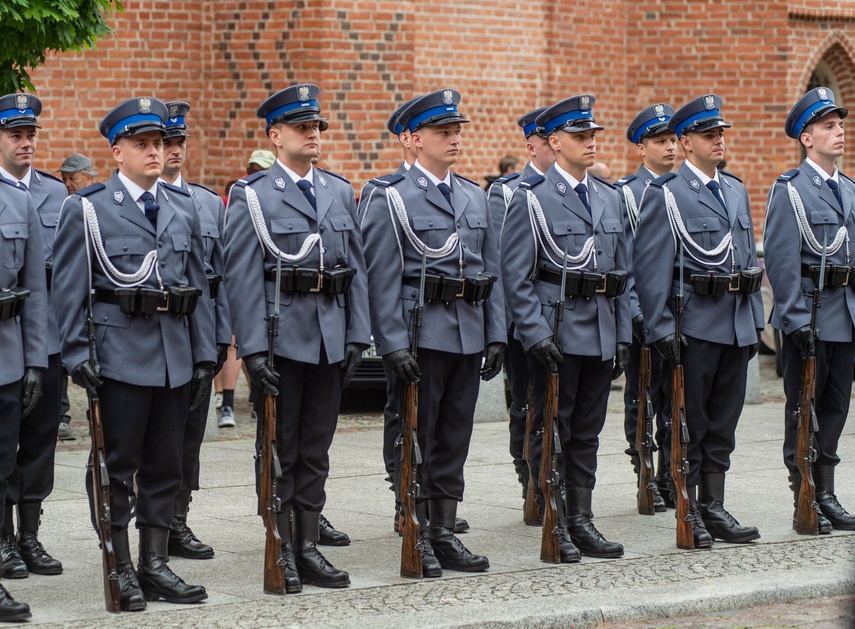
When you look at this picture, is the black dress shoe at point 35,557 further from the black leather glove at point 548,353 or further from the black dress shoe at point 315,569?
the black leather glove at point 548,353

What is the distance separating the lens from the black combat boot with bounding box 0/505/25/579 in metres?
7.16

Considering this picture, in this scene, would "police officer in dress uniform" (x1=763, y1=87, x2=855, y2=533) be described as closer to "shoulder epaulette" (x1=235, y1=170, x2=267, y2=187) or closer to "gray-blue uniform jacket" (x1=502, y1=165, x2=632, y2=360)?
"gray-blue uniform jacket" (x1=502, y1=165, x2=632, y2=360)

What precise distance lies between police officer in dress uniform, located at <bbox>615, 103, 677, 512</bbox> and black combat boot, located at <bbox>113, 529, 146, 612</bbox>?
10.7 ft

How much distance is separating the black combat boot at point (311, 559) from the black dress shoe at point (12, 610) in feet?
4.21

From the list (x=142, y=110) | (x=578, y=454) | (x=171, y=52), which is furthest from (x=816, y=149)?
(x=171, y=52)

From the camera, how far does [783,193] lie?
27.2 feet

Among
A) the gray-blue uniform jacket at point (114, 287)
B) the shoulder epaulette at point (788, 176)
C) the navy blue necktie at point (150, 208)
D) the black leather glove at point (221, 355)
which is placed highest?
the shoulder epaulette at point (788, 176)

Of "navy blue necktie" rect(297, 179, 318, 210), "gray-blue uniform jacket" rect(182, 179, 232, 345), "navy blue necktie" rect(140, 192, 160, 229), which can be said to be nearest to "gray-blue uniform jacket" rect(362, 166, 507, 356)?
"navy blue necktie" rect(297, 179, 318, 210)

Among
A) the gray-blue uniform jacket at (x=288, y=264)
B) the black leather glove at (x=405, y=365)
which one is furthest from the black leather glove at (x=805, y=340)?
the gray-blue uniform jacket at (x=288, y=264)

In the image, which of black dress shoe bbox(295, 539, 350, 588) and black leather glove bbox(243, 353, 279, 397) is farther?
black dress shoe bbox(295, 539, 350, 588)

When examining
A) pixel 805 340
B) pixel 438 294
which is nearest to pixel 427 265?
pixel 438 294

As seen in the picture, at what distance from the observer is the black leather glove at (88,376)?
6.40m

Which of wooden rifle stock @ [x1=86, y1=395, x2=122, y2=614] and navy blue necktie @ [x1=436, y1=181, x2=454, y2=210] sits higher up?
navy blue necktie @ [x1=436, y1=181, x2=454, y2=210]

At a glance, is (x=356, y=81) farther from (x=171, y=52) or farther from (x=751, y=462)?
(x=751, y=462)
